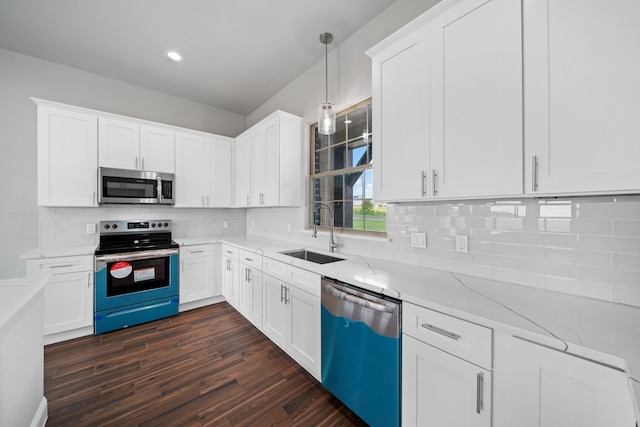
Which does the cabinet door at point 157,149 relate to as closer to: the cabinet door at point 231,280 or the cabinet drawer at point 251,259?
the cabinet door at point 231,280

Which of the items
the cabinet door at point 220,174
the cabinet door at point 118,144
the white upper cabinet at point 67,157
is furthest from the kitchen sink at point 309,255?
the white upper cabinet at point 67,157

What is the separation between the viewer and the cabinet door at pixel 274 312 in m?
2.31

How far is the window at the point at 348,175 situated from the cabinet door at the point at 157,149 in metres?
1.98

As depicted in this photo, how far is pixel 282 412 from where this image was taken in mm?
1738

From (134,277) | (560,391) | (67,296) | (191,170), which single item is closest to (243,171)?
(191,170)

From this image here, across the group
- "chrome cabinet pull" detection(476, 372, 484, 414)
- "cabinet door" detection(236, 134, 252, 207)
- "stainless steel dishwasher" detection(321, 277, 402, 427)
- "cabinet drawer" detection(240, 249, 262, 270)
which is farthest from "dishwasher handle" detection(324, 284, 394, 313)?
"cabinet door" detection(236, 134, 252, 207)

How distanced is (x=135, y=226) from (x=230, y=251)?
4.36 feet

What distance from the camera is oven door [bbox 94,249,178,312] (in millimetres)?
2785

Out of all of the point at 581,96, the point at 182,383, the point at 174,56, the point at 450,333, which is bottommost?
the point at 182,383

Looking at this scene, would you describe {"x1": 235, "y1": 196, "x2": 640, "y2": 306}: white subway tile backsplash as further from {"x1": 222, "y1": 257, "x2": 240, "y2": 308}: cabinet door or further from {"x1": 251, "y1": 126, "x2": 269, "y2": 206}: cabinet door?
{"x1": 222, "y1": 257, "x2": 240, "y2": 308}: cabinet door

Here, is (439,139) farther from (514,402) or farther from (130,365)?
(130,365)

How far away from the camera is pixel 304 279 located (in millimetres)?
2025

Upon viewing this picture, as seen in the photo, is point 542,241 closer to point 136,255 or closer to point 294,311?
point 294,311

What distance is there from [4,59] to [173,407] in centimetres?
408
